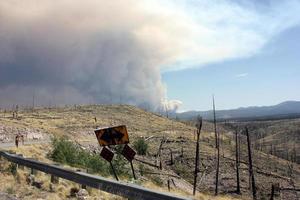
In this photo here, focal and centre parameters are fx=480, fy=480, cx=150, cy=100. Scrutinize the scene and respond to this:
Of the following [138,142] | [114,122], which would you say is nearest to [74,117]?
[114,122]

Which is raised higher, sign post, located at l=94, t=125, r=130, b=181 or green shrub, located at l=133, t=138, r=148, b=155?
sign post, located at l=94, t=125, r=130, b=181

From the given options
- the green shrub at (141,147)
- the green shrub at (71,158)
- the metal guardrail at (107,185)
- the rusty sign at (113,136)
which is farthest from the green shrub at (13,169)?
the green shrub at (141,147)

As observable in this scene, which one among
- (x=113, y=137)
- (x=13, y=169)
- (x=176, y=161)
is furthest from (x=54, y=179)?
(x=176, y=161)

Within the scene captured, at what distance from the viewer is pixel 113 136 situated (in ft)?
54.9

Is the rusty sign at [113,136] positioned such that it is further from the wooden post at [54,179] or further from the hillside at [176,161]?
the hillside at [176,161]

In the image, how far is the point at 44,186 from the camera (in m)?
16.3

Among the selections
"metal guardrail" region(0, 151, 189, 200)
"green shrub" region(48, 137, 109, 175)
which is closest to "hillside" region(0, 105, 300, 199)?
"green shrub" region(48, 137, 109, 175)

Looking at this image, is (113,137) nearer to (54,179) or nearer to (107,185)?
(54,179)

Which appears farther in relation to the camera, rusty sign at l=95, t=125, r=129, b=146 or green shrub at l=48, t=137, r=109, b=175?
green shrub at l=48, t=137, r=109, b=175

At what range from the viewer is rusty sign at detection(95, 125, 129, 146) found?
16484mm

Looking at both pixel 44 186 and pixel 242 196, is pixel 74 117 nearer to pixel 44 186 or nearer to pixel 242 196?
pixel 242 196

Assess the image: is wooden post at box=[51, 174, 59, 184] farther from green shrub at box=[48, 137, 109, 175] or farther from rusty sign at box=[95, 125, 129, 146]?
green shrub at box=[48, 137, 109, 175]

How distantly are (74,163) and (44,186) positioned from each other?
17605 millimetres

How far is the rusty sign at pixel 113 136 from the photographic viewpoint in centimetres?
1648
